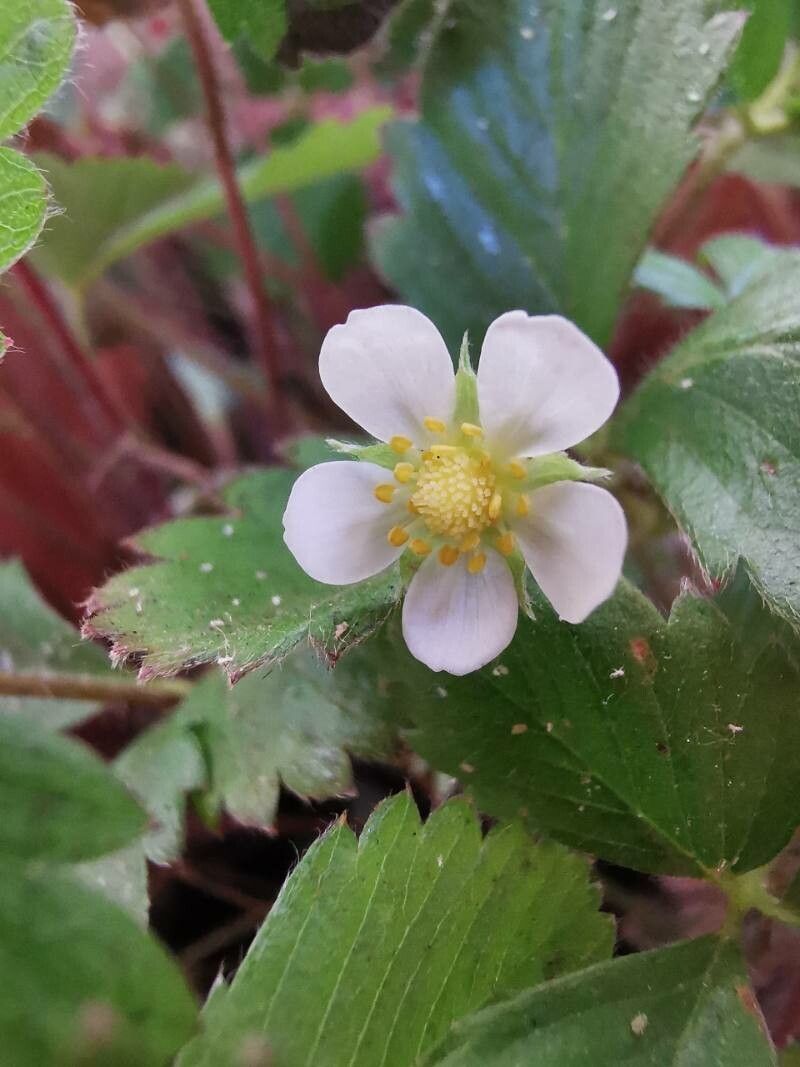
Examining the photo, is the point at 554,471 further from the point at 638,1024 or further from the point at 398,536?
the point at 638,1024

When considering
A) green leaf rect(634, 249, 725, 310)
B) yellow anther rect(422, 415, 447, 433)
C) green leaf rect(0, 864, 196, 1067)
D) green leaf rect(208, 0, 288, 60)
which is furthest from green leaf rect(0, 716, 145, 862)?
green leaf rect(634, 249, 725, 310)

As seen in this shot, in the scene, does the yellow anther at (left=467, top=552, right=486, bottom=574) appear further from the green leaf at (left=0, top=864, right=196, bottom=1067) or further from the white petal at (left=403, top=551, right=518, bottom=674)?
the green leaf at (left=0, top=864, right=196, bottom=1067)

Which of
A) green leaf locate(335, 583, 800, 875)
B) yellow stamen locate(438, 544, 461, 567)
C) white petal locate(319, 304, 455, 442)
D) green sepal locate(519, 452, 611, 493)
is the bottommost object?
green leaf locate(335, 583, 800, 875)

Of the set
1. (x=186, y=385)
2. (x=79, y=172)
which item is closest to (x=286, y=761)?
(x=79, y=172)

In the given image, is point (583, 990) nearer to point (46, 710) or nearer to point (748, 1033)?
point (748, 1033)

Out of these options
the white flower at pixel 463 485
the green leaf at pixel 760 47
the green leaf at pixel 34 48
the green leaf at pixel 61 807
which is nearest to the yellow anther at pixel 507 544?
the white flower at pixel 463 485
